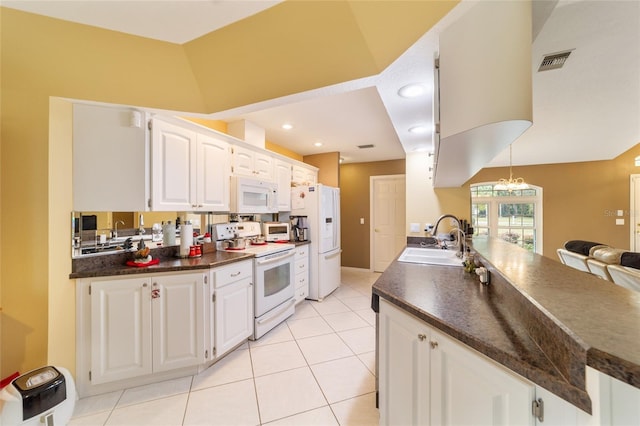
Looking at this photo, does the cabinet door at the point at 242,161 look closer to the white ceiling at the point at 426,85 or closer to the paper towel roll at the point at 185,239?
the white ceiling at the point at 426,85

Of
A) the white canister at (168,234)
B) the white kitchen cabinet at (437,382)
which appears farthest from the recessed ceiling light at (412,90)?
the white canister at (168,234)

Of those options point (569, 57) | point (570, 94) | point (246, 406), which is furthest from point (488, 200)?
point (246, 406)

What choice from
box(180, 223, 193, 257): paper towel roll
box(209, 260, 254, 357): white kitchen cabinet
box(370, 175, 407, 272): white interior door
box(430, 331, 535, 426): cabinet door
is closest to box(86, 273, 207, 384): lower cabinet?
box(209, 260, 254, 357): white kitchen cabinet

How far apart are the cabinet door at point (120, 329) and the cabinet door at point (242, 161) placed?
4.92 feet

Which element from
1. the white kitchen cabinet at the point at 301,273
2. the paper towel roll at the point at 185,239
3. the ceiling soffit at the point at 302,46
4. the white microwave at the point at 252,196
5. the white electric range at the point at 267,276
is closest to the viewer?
the ceiling soffit at the point at 302,46

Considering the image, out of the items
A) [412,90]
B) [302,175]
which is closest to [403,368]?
[412,90]

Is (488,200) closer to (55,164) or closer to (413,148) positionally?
(413,148)

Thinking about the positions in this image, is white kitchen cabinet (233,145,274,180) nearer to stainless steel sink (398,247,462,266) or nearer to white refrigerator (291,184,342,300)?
white refrigerator (291,184,342,300)

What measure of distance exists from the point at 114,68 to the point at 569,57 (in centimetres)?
368

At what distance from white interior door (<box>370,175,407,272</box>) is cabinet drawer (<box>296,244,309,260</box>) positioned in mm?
2215

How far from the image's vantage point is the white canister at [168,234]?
2.31 meters

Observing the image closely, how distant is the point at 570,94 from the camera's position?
108 inches

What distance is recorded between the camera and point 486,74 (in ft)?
3.28

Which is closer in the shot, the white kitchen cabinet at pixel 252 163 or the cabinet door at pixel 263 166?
the white kitchen cabinet at pixel 252 163
